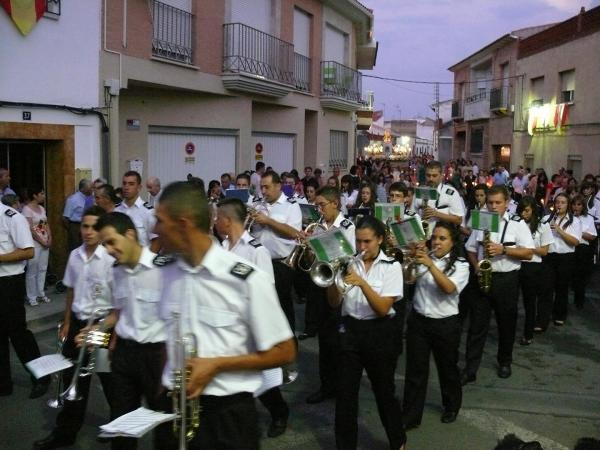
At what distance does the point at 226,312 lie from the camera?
105 inches

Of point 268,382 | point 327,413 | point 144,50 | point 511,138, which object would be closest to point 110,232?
point 268,382

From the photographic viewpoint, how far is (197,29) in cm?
1365

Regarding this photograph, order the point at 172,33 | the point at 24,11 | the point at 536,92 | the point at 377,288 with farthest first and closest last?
the point at 536,92
the point at 172,33
the point at 24,11
the point at 377,288

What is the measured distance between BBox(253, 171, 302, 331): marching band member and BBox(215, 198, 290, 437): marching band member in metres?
1.38

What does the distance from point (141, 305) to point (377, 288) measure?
1557 millimetres

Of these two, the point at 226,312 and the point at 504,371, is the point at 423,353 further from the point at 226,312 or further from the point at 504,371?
the point at 226,312

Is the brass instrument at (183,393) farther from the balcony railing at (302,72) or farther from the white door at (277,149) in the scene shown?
the balcony railing at (302,72)

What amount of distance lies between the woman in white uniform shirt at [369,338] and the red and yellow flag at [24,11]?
702 cm

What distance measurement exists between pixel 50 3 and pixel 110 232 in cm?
707

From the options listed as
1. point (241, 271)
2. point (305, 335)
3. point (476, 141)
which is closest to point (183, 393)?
point (241, 271)

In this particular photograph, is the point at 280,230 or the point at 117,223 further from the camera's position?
the point at 280,230

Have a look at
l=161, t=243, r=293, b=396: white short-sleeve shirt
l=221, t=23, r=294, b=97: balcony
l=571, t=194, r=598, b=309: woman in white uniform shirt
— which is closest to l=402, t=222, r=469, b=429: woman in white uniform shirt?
l=161, t=243, r=293, b=396: white short-sleeve shirt

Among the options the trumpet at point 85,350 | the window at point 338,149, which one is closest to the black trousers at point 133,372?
the trumpet at point 85,350

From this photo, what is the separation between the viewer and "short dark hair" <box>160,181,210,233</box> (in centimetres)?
263
